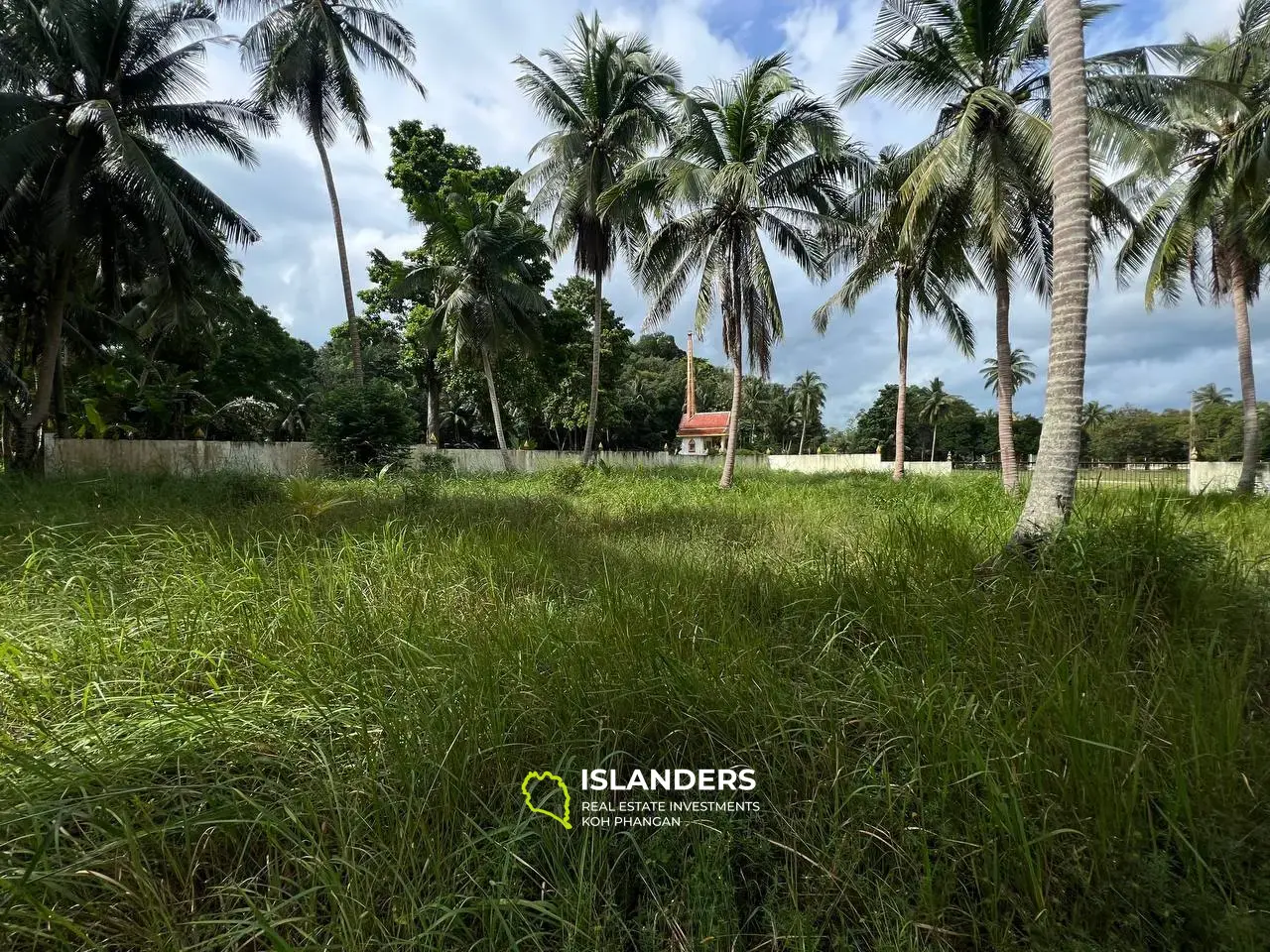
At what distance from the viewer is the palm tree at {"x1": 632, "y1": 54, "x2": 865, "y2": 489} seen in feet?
35.9

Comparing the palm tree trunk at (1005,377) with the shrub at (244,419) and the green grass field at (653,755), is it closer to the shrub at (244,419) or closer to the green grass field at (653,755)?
the green grass field at (653,755)

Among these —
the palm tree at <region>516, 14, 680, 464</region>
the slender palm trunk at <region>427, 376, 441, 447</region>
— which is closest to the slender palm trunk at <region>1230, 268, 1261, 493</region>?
the palm tree at <region>516, 14, 680, 464</region>

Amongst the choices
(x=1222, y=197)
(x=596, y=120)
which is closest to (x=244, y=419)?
(x=596, y=120)

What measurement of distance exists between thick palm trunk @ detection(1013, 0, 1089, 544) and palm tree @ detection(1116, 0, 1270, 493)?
631 cm

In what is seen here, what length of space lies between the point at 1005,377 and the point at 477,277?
15.1 m

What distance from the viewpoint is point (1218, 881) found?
1272 mm

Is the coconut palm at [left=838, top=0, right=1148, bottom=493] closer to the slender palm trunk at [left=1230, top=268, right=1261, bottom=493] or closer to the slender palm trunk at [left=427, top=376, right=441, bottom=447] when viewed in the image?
the slender palm trunk at [left=1230, top=268, right=1261, bottom=493]

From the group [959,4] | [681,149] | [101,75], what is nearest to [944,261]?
[959,4]

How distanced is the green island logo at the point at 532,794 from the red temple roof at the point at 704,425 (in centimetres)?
3322

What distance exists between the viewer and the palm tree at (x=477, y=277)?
54.5 feet

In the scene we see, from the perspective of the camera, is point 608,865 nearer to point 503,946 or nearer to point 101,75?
point 503,946

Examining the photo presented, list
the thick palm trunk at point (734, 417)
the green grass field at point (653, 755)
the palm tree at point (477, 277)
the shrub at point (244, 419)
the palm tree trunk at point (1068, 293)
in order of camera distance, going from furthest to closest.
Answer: the shrub at point (244, 419) < the palm tree at point (477, 277) < the thick palm trunk at point (734, 417) < the palm tree trunk at point (1068, 293) < the green grass field at point (653, 755)

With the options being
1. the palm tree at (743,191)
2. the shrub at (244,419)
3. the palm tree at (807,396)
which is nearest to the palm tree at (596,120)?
the palm tree at (743,191)

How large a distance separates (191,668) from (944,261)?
45.8 feet
